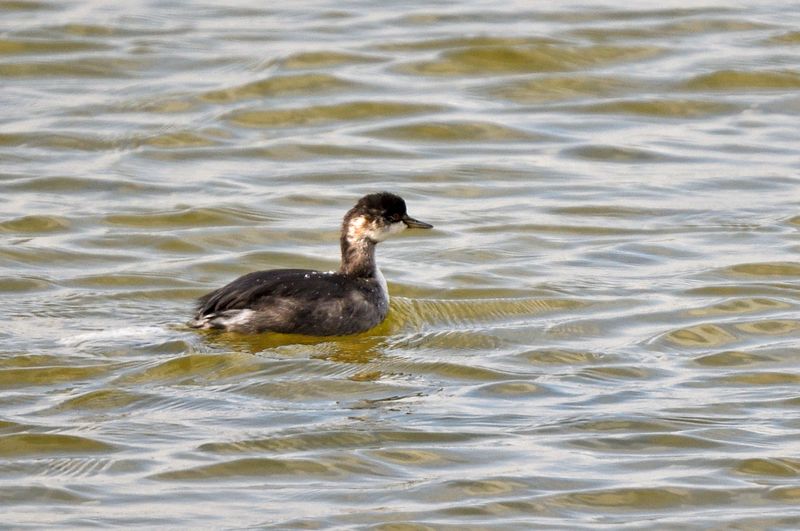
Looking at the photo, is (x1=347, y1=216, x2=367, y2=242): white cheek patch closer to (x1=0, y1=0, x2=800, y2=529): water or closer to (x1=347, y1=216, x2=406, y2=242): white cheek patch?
(x1=347, y1=216, x2=406, y2=242): white cheek patch

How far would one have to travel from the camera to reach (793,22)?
15.5 m

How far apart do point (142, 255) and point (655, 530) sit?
4908 millimetres

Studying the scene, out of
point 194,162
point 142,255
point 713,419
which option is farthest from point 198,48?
point 713,419

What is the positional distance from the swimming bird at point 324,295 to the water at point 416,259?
0.35 feet

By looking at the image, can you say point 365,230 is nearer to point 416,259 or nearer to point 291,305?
point 291,305

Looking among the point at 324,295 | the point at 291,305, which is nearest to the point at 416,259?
the point at 324,295

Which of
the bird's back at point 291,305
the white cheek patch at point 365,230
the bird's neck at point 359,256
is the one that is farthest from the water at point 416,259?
the white cheek patch at point 365,230

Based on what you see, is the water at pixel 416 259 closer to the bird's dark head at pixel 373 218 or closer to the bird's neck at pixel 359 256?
the bird's neck at pixel 359 256

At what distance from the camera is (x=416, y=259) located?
1070 cm

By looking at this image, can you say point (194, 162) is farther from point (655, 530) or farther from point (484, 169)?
point (655, 530)

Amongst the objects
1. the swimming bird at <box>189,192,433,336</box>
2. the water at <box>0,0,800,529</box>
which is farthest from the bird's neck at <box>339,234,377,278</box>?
the water at <box>0,0,800,529</box>

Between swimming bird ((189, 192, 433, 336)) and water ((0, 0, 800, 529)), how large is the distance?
0.35ft

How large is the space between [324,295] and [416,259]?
1639mm

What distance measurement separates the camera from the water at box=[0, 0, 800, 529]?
6.93 m
